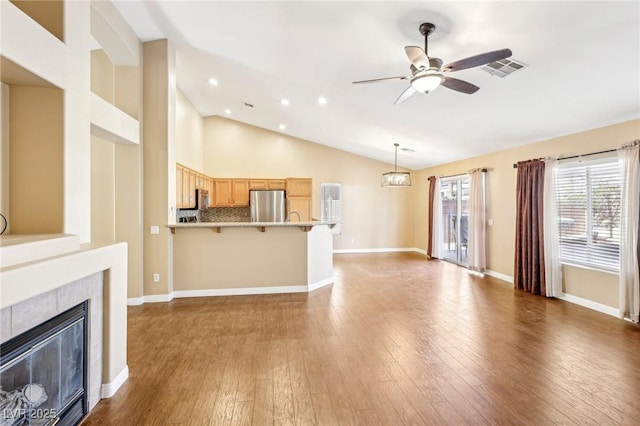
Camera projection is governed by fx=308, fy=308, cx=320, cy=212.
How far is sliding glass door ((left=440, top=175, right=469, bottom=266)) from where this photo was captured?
24.0 feet

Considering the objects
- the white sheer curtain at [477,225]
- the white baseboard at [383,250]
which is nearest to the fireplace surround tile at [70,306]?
the white sheer curtain at [477,225]

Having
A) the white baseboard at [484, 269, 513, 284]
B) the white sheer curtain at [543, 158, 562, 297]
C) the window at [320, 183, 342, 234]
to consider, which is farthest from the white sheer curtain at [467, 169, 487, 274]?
the window at [320, 183, 342, 234]

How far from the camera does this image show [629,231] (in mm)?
3742

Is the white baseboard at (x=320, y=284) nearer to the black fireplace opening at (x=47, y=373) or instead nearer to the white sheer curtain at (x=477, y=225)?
the white sheer curtain at (x=477, y=225)

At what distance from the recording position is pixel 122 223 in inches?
172

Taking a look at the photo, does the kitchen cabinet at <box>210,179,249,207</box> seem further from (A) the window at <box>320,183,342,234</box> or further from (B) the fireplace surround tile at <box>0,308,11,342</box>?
(B) the fireplace surround tile at <box>0,308,11,342</box>

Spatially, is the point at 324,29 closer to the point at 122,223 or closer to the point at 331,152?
the point at 122,223

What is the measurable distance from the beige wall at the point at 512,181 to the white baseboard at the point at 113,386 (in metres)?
5.68

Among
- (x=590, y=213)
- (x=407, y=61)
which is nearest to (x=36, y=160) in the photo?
(x=407, y=61)

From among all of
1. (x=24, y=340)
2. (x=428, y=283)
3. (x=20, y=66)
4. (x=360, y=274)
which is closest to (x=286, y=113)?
(x=360, y=274)

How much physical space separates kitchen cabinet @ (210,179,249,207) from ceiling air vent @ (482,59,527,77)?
634 cm

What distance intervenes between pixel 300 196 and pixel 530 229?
527 cm

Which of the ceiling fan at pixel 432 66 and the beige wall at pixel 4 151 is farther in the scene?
the ceiling fan at pixel 432 66

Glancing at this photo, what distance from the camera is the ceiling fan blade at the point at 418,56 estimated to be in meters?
2.45
